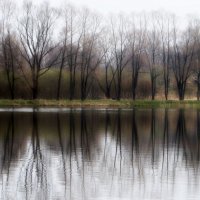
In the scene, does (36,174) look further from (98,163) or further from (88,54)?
(88,54)

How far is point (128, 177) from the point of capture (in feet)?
45.1

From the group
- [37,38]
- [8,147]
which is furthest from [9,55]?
[8,147]

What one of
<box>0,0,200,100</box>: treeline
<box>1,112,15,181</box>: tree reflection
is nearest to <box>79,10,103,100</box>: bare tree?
<box>0,0,200,100</box>: treeline

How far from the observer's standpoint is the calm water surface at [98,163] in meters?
12.0

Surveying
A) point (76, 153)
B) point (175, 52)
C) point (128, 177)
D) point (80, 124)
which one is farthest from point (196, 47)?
point (128, 177)

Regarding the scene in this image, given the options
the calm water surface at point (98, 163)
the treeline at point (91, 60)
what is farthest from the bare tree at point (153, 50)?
the calm water surface at point (98, 163)

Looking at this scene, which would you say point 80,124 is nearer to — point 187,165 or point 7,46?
point 187,165

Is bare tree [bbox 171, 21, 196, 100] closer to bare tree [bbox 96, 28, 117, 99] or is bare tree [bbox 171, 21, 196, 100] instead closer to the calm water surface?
bare tree [bbox 96, 28, 117, 99]

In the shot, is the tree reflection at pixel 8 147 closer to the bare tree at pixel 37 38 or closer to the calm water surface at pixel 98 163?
the calm water surface at pixel 98 163

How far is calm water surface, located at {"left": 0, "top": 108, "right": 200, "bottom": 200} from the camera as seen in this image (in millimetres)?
11992

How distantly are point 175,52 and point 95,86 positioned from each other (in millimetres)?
12450

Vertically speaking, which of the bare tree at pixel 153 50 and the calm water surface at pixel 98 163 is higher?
the bare tree at pixel 153 50

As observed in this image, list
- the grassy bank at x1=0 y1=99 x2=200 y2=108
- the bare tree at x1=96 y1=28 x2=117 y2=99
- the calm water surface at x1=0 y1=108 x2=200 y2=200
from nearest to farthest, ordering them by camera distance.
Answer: the calm water surface at x1=0 y1=108 x2=200 y2=200 < the grassy bank at x1=0 y1=99 x2=200 y2=108 < the bare tree at x1=96 y1=28 x2=117 y2=99

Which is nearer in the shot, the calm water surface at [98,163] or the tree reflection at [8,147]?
the calm water surface at [98,163]
